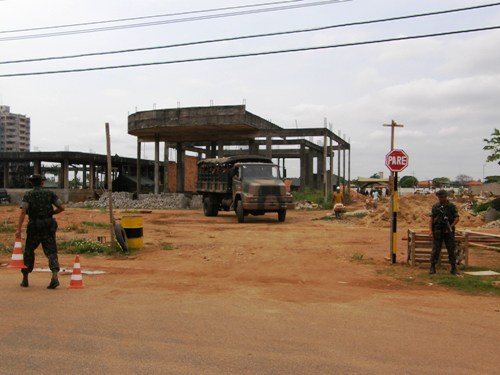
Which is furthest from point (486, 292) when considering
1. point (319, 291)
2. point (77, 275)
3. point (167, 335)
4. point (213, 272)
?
point (77, 275)

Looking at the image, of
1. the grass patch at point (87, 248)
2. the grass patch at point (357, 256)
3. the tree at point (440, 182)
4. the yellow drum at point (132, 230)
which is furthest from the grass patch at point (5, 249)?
the tree at point (440, 182)

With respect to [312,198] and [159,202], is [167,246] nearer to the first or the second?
[312,198]

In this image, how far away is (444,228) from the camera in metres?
9.66

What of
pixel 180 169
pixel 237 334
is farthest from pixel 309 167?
pixel 237 334

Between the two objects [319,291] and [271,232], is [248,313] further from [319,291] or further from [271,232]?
[271,232]

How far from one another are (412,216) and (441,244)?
41.1 ft

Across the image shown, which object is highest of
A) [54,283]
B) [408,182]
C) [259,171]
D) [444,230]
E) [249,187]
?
[408,182]

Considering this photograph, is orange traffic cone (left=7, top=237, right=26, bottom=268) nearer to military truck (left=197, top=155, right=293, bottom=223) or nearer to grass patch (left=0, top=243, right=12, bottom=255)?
grass patch (left=0, top=243, right=12, bottom=255)

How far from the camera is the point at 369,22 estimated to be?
41.2 ft

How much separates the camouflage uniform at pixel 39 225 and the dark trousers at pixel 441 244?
7136mm

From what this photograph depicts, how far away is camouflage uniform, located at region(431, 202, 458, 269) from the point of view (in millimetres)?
9586

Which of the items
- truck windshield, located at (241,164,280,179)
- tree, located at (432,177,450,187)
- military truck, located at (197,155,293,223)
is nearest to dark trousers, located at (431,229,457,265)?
military truck, located at (197,155,293,223)

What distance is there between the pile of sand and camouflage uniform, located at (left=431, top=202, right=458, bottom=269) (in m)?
11.1

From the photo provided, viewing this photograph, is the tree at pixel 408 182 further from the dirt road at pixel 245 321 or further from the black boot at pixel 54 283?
the black boot at pixel 54 283
